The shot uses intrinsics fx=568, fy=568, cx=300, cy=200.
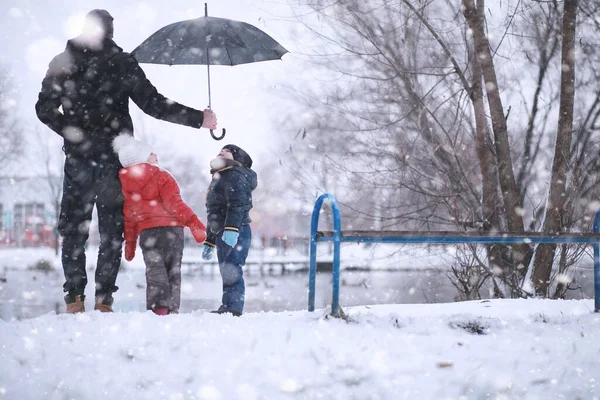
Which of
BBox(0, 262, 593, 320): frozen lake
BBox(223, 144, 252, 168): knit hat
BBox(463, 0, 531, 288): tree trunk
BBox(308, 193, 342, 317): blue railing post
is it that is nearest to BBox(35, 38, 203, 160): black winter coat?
BBox(223, 144, 252, 168): knit hat

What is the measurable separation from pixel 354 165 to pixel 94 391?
5.17m

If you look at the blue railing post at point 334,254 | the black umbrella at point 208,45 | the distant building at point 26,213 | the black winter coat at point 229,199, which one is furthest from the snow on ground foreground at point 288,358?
the distant building at point 26,213

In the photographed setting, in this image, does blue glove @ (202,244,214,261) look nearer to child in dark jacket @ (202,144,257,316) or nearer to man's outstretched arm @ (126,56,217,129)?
child in dark jacket @ (202,144,257,316)

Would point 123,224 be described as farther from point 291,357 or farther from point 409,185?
point 409,185

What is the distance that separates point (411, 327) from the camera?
3.65 meters

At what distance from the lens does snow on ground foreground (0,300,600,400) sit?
8.63 feet

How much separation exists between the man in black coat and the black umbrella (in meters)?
0.87

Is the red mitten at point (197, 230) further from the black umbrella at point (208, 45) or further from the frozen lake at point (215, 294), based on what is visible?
the frozen lake at point (215, 294)

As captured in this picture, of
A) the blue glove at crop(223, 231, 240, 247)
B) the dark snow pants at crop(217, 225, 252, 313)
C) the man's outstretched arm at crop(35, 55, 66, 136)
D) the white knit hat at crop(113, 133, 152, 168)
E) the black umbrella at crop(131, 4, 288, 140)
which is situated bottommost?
the dark snow pants at crop(217, 225, 252, 313)

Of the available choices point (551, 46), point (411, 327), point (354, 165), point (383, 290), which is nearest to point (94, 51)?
point (411, 327)

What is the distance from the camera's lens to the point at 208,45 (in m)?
4.83

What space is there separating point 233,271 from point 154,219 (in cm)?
73

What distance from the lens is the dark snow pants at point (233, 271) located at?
4.41 m

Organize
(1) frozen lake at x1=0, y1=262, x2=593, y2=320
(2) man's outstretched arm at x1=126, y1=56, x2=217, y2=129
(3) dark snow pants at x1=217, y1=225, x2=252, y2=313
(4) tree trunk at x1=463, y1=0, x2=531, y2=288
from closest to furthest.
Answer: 1. (2) man's outstretched arm at x1=126, y1=56, x2=217, y2=129
2. (3) dark snow pants at x1=217, y1=225, x2=252, y2=313
3. (4) tree trunk at x1=463, y1=0, x2=531, y2=288
4. (1) frozen lake at x1=0, y1=262, x2=593, y2=320
